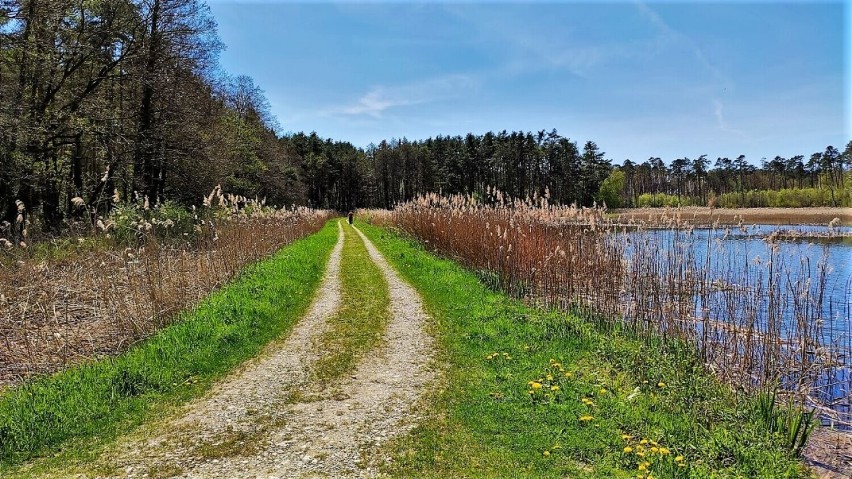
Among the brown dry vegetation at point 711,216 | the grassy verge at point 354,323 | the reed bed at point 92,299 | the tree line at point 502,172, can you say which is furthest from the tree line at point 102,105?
the tree line at point 502,172

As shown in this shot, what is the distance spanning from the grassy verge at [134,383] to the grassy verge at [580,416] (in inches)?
104

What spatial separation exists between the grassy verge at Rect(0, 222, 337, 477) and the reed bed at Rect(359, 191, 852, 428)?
4658 millimetres

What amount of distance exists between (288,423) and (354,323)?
3.46 m

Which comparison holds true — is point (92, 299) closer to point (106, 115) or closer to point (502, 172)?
point (106, 115)

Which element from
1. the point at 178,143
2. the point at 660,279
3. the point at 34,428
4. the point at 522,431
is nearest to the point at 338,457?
the point at 522,431

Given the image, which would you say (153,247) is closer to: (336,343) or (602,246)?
(336,343)

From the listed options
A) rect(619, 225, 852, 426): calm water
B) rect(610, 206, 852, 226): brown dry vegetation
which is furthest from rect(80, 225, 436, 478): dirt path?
rect(610, 206, 852, 226): brown dry vegetation

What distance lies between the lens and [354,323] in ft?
25.8

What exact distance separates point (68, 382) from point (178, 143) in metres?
15.9

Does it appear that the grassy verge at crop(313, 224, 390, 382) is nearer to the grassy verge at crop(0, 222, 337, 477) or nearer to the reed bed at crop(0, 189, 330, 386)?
the grassy verge at crop(0, 222, 337, 477)

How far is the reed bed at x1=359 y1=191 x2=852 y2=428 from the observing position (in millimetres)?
5445

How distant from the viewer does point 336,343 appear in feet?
22.4

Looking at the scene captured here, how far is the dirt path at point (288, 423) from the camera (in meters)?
3.68

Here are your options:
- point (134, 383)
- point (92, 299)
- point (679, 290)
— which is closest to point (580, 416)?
point (679, 290)
